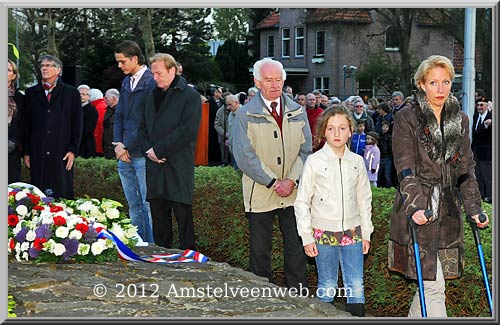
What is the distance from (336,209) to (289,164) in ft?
3.32

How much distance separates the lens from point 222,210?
8.60 meters

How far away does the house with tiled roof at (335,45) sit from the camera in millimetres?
15367

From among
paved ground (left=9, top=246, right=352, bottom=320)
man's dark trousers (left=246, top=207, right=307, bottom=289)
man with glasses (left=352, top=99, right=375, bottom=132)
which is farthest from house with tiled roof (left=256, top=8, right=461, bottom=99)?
paved ground (left=9, top=246, right=352, bottom=320)

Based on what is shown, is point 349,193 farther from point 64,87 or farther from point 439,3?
point 64,87

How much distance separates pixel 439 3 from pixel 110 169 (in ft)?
21.4

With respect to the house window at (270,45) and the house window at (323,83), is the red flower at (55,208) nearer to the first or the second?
the house window at (270,45)

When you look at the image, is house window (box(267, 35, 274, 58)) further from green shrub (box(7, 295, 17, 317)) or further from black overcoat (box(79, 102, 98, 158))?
green shrub (box(7, 295, 17, 317))

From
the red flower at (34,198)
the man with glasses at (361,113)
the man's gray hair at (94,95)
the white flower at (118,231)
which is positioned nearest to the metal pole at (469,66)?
the man with glasses at (361,113)

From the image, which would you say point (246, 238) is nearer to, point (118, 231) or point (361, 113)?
point (118, 231)

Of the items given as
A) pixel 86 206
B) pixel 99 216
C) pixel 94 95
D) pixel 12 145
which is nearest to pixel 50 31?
pixel 94 95

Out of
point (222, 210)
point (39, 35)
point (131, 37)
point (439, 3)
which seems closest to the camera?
point (439, 3)

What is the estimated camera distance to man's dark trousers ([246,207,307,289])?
6887mm

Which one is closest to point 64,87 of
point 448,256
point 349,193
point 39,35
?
point 349,193

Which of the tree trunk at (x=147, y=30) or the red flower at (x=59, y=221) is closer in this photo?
the red flower at (x=59, y=221)
